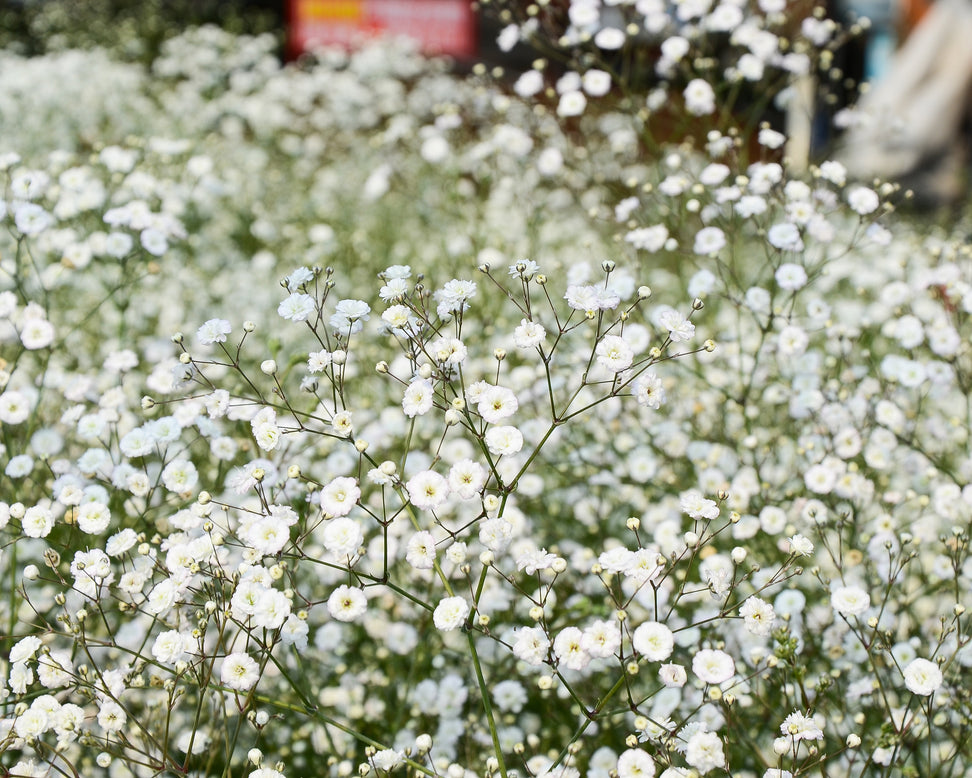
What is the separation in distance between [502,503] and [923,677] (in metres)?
0.79

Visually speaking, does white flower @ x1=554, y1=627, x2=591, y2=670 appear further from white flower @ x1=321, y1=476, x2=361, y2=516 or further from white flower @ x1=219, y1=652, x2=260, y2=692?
white flower @ x1=219, y1=652, x2=260, y2=692

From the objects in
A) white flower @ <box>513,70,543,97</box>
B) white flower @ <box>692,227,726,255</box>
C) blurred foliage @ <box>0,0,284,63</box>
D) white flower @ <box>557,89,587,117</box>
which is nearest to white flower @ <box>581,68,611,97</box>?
white flower @ <box>557,89,587,117</box>

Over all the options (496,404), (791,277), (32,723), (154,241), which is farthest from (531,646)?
(154,241)

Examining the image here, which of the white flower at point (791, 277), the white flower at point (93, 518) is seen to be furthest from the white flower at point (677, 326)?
the white flower at point (93, 518)

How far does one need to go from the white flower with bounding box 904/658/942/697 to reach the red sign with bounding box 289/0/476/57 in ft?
29.0

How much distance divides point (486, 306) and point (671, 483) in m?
1.00

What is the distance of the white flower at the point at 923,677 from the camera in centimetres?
161

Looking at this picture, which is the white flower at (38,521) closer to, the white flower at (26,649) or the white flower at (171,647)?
the white flower at (26,649)

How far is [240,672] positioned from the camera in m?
1.58

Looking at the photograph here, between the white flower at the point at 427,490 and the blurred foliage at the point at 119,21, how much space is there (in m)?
6.00

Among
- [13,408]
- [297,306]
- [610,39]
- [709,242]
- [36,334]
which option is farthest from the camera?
[610,39]

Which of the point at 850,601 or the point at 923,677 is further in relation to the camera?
the point at 850,601

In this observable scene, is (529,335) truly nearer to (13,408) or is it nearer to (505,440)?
(505,440)

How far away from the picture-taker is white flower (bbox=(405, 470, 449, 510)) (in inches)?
60.7
